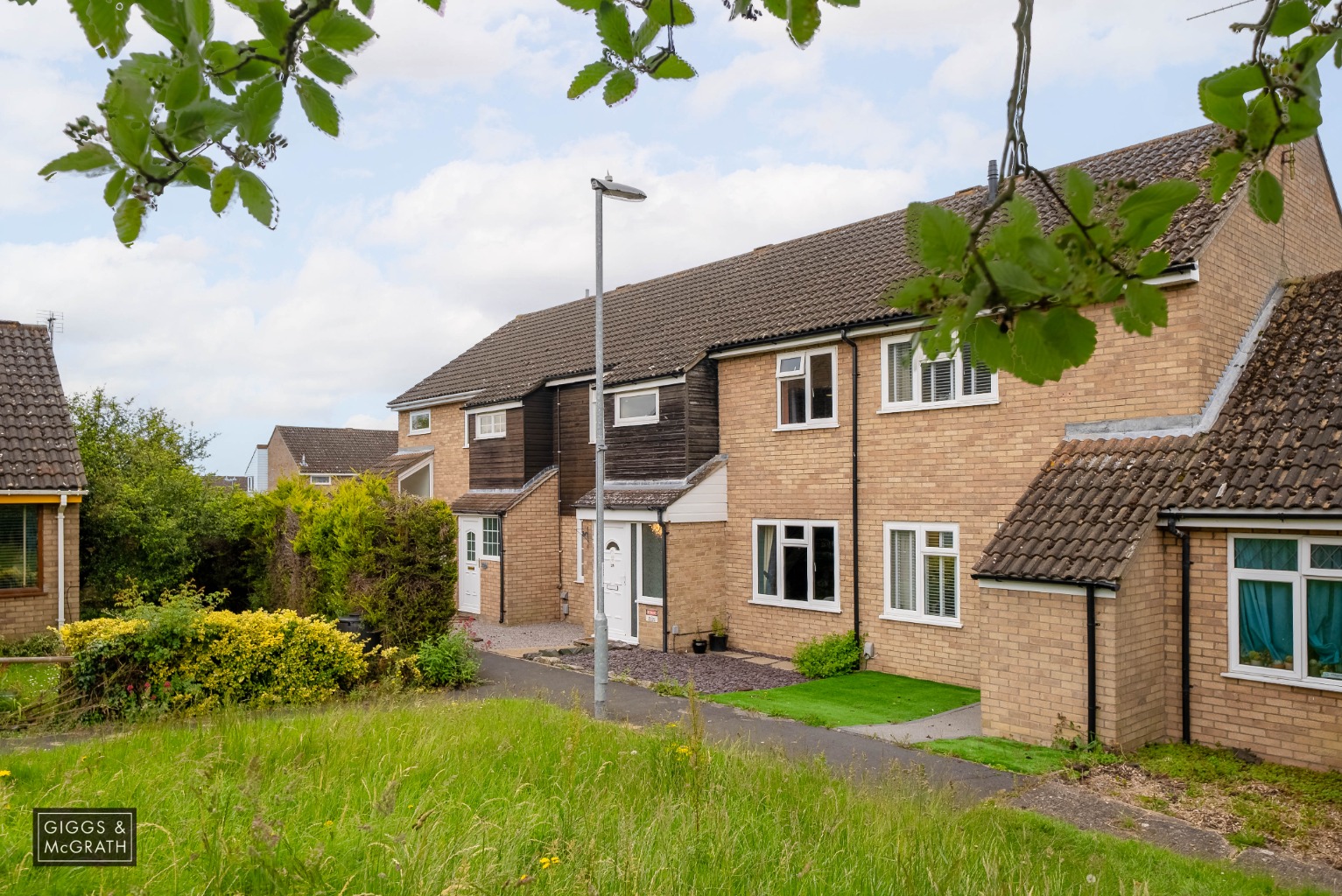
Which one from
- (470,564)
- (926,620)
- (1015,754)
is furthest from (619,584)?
(1015,754)

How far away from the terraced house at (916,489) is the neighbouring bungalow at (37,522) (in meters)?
9.12

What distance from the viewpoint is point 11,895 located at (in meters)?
3.90

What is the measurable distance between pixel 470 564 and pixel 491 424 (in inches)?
152

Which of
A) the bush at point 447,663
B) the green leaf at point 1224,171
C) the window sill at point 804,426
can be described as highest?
the window sill at point 804,426

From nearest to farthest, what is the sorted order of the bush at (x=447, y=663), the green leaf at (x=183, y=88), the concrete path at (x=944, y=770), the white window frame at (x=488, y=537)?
the green leaf at (x=183, y=88) → the concrete path at (x=944, y=770) → the bush at (x=447, y=663) → the white window frame at (x=488, y=537)

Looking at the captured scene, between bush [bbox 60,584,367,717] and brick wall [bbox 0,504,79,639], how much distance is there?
5468mm

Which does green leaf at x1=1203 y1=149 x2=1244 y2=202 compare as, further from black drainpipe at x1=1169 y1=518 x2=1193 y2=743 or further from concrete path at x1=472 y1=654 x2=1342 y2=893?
black drainpipe at x1=1169 y1=518 x2=1193 y2=743

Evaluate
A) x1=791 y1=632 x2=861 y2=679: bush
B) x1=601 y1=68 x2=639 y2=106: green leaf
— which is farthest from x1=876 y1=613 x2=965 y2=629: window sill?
x1=601 y1=68 x2=639 y2=106: green leaf

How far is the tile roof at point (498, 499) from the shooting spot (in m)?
23.4

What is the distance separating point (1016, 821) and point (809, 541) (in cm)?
962

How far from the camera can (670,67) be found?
255cm

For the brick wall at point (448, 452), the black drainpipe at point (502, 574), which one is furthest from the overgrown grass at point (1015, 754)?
the brick wall at point (448, 452)

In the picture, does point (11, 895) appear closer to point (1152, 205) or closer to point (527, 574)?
point (1152, 205)

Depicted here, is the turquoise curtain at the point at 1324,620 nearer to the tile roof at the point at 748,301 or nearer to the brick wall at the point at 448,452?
the tile roof at the point at 748,301
